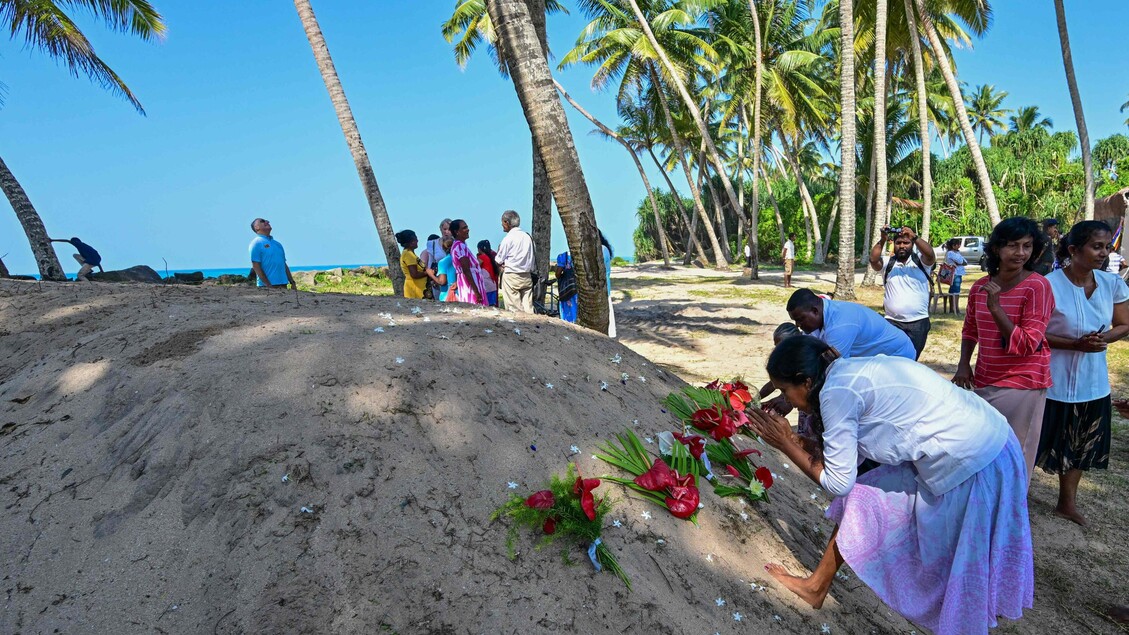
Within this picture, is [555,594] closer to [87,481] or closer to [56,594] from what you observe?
[56,594]

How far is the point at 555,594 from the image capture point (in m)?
2.24

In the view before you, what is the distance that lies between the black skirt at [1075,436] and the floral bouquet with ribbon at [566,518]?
300 cm

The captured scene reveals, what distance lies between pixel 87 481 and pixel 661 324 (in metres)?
9.46

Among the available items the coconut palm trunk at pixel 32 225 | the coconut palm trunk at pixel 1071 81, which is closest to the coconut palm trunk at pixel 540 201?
the coconut palm trunk at pixel 32 225

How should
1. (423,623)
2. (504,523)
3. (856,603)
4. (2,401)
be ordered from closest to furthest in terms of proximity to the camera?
1. (423,623)
2. (504,523)
3. (856,603)
4. (2,401)

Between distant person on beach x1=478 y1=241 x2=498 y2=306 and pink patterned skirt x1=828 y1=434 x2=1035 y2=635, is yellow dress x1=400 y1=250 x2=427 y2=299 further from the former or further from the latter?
pink patterned skirt x1=828 y1=434 x2=1035 y2=635

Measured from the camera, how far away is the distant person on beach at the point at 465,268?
711cm

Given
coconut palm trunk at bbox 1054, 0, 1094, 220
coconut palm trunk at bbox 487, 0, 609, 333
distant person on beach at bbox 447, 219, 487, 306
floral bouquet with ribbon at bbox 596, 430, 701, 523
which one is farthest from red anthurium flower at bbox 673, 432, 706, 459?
coconut palm trunk at bbox 1054, 0, 1094, 220

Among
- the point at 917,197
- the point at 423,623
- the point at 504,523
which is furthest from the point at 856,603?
the point at 917,197

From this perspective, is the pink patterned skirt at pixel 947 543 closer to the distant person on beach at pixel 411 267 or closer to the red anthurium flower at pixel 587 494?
the red anthurium flower at pixel 587 494

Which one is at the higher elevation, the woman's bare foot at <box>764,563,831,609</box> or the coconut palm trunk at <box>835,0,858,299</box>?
the coconut palm trunk at <box>835,0,858,299</box>

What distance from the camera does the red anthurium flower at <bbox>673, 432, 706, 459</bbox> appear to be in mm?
3230

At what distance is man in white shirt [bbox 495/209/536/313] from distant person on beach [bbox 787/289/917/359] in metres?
3.80

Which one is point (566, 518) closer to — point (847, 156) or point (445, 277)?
point (445, 277)
